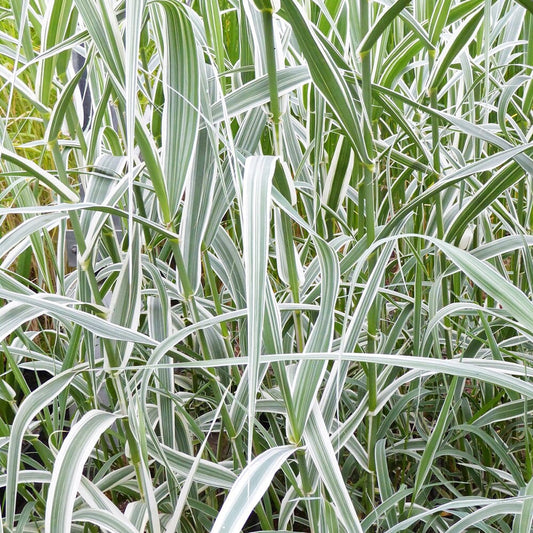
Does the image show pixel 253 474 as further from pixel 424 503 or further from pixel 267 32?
pixel 424 503

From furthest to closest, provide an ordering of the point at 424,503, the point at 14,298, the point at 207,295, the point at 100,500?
the point at 207,295
the point at 424,503
the point at 100,500
the point at 14,298

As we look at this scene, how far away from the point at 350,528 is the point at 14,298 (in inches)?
11.4

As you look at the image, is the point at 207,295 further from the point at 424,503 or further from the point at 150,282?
the point at 424,503

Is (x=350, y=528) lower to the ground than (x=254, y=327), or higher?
lower

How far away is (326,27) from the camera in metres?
0.64

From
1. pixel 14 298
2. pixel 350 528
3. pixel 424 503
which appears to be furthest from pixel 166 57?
pixel 424 503

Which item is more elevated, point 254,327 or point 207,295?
point 254,327

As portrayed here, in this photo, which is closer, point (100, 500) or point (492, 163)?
point (492, 163)

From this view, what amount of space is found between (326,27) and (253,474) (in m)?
0.45

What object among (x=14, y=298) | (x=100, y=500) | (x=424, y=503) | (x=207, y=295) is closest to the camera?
(x=14, y=298)

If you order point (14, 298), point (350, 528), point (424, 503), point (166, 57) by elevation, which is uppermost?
point (166, 57)

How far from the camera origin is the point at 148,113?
74 centimetres

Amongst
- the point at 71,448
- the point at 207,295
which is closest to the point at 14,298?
the point at 71,448

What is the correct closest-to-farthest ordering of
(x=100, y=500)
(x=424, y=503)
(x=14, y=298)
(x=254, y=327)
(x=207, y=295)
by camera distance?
1. (x=254, y=327)
2. (x=14, y=298)
3. (x=100, y=500)
4. (x=424, y=503)
5. (x=207, y=295)
